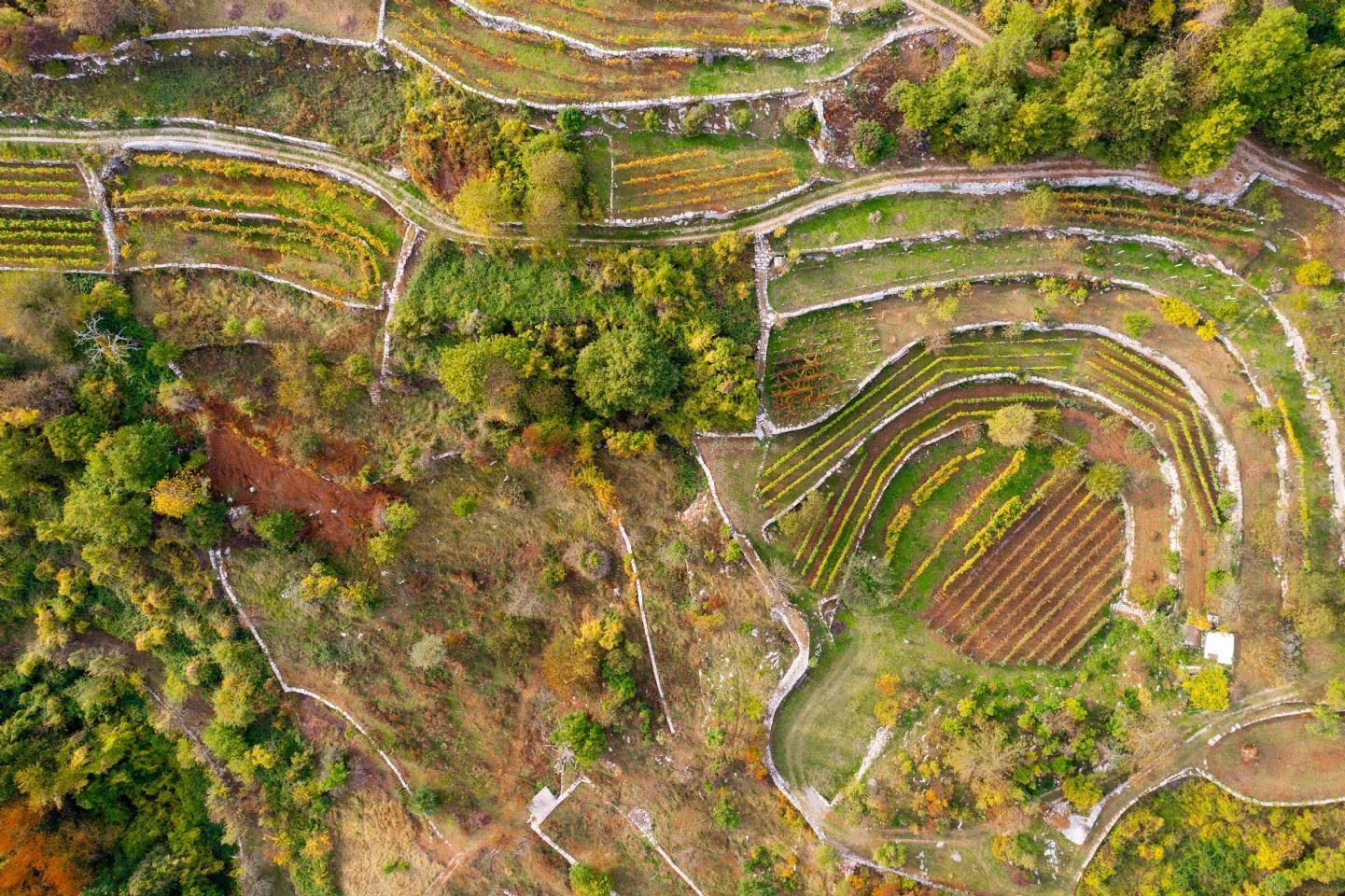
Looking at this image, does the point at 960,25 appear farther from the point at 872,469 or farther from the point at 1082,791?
the point at 1082,791

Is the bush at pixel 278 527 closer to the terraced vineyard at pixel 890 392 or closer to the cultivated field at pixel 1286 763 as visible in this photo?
the terraced vineyard at pixel 890 392

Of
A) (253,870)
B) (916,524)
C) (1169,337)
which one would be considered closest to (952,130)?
(1169,337)

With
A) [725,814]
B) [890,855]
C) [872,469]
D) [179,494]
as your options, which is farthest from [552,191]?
[890,855]

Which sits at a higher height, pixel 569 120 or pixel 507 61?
pixel 507 61

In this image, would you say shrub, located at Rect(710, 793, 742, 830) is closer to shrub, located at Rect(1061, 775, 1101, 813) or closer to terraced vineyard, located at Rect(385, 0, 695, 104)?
shrub, located at Rect(1061, 775, 1101, 813)

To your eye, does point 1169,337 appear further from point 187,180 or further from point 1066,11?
point 187,180
